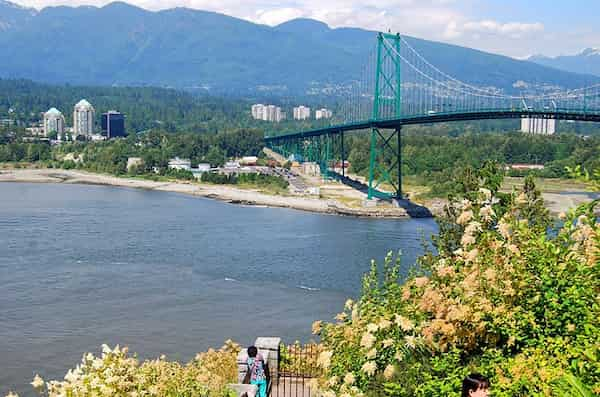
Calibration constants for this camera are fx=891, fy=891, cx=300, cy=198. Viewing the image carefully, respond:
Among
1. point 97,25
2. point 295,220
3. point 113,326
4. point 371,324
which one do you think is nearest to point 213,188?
point 295,220

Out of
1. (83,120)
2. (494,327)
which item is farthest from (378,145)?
(494,327)

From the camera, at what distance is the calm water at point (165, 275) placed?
30.9 feet

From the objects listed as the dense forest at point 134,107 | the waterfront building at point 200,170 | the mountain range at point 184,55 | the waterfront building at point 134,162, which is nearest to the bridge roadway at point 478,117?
the waterfront building at point 200,170

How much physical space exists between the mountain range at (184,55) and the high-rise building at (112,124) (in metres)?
82.1

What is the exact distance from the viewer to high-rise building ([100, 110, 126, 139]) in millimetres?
51812

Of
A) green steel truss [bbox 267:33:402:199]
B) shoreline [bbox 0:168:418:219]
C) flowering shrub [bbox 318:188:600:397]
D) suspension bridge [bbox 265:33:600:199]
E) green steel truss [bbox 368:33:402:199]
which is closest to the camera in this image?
flowering shrub [bbox 318:188:600:397]

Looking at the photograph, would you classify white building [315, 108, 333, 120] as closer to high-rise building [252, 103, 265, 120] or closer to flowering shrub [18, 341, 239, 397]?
high-rise building [252, 103, 265, 120]

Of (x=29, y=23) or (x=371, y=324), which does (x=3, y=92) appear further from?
(x=29, y=23)

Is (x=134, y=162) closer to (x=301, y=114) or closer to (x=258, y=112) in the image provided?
(x=258, y=112)

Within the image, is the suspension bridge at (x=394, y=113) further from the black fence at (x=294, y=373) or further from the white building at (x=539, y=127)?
the black fence at (x=294, y=373)

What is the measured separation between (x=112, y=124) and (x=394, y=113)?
28381 millimetres

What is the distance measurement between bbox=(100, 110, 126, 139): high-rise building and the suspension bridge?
29.2 ft

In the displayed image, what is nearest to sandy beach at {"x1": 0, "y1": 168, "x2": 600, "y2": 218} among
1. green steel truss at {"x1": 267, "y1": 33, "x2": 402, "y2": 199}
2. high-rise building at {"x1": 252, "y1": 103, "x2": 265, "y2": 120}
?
Answer: green steel truss at {"x1": 267, "y1": 33, "x2": 402, "y2": 199}

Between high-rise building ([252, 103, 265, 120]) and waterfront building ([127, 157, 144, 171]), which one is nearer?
waterfront building ([127, 157, 144, 171])
